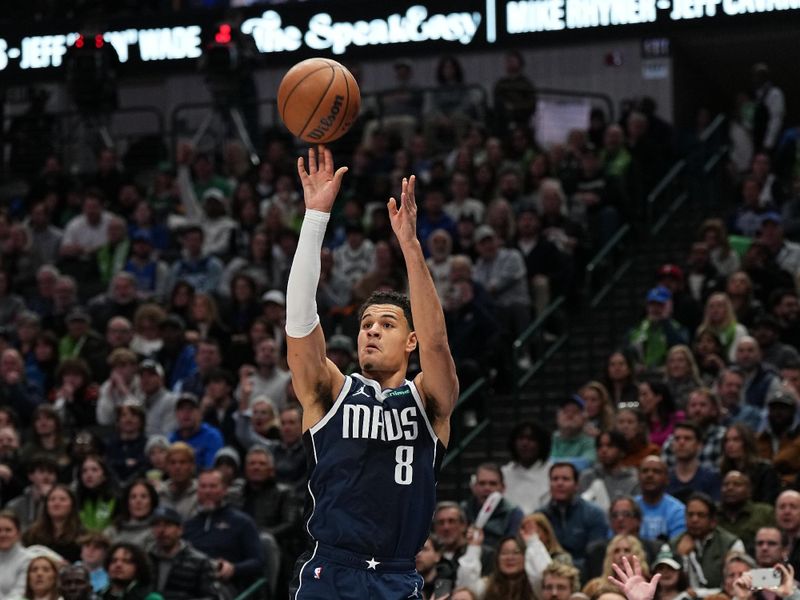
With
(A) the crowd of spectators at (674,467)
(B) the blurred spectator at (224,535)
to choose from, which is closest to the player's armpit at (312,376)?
(A) the crowd of spectators at (674,467)

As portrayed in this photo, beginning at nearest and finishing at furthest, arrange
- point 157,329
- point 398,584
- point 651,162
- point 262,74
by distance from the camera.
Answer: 1. point 398,584
2. point 157,329
3. point 651,162
4. point 262,74

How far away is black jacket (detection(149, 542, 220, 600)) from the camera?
1246cm

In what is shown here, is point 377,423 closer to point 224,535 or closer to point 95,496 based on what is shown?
point 224,535

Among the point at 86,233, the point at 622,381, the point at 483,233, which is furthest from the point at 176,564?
the point at 86,233

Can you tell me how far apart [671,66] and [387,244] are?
696 cm

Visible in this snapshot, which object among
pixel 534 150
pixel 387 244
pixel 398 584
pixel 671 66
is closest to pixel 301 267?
pixel 398 584

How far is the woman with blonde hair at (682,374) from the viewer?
14.3 m

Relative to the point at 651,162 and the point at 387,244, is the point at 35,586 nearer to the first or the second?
the point at 387,244

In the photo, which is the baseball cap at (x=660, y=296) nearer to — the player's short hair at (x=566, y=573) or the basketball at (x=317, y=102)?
the player's short hair at (x=566, y=573)

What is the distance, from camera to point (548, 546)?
1219 cm

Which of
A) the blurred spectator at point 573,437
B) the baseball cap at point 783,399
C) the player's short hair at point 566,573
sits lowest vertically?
the player's short hair at point 566,573

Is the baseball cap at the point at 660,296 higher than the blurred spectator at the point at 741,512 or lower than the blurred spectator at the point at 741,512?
higher

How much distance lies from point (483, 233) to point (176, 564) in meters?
5.99

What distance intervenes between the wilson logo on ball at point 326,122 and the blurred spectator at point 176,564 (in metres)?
5.26
